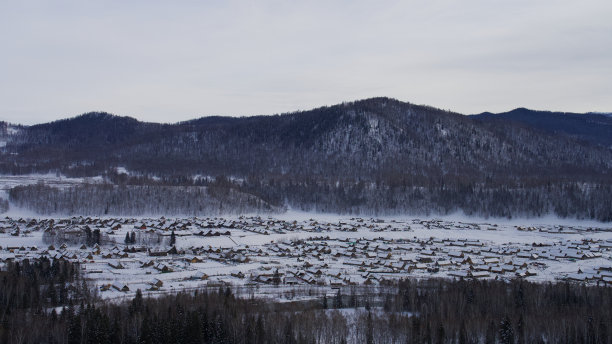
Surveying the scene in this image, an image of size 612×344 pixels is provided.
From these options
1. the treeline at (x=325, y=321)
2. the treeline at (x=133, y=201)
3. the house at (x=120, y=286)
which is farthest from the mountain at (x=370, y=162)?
the treeline at (x=325, y=321)

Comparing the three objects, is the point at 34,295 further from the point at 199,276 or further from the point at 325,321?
the point at 325,321

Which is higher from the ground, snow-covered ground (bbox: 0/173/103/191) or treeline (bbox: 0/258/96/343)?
snow-covered ground (bbox: 0/173/103/191)

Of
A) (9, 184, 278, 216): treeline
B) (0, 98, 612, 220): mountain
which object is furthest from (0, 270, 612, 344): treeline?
(0, 98, 612, 220): mountain

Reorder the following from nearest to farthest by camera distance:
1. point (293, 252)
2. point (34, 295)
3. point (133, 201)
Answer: point (34, 295), point (293, 252), point (133, 201)

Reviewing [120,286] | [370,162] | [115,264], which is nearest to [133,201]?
[115,264]

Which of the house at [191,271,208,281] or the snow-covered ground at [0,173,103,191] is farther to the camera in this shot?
the snow-covered ground at [0,173,103,191]

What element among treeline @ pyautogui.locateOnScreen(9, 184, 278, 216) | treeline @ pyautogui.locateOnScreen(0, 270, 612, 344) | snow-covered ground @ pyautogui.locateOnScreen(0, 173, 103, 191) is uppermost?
snow-covered ground @ pyautogui.locateOnScreen(0, 173, 103, 191)

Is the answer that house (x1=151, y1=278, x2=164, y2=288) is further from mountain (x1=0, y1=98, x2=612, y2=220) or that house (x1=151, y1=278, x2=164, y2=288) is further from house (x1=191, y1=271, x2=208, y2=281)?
mountain (x1=0, y1=98, x2=612, y2=220)

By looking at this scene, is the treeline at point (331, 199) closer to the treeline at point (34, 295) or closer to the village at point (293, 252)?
the village at point (293, 252)
